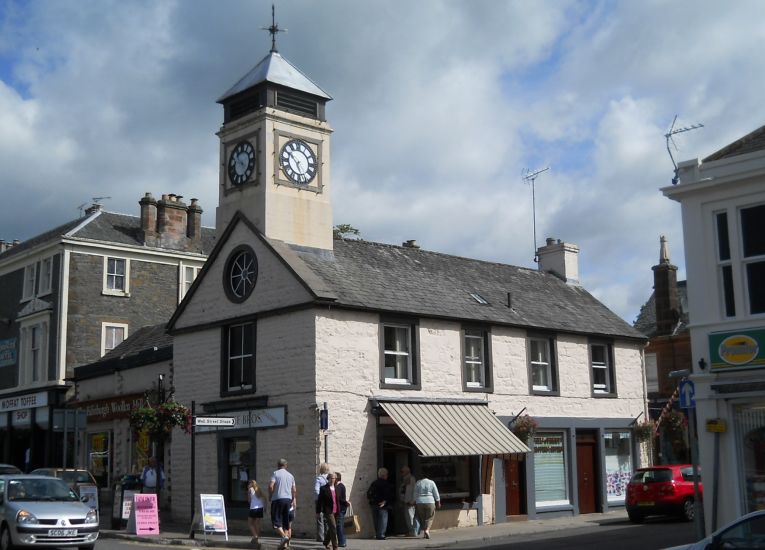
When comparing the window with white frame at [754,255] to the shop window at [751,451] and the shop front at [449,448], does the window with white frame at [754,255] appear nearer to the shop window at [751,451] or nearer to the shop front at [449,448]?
the shop window at [751,451]

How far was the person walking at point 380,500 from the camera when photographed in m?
22.1

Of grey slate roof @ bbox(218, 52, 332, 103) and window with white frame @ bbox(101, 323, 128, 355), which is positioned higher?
grey slate roof @ bbox(218, 52, 332, 103)

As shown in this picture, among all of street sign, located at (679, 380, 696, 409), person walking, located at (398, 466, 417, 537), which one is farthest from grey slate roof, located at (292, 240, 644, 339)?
street sign, located at (679, 380, 696, 409)

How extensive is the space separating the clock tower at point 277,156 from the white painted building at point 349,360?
47 mm

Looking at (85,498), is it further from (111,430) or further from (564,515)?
(564,515)

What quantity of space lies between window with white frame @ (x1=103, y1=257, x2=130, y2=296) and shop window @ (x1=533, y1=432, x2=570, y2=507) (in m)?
18.6

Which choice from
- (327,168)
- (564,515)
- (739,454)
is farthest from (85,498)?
(739,454)

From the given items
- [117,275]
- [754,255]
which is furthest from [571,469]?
[117,275]

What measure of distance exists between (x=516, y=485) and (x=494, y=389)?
2865 millimetres

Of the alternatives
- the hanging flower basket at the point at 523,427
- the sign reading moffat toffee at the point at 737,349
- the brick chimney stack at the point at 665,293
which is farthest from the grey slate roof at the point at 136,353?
the brick chimney stack at the point at 665,293

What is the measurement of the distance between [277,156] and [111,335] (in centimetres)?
1520

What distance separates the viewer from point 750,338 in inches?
608

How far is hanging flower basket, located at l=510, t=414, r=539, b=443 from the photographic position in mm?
26391

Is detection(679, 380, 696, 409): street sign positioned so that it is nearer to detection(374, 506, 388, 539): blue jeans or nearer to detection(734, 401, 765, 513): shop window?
detection(734, 401, 765, 513): shop window
